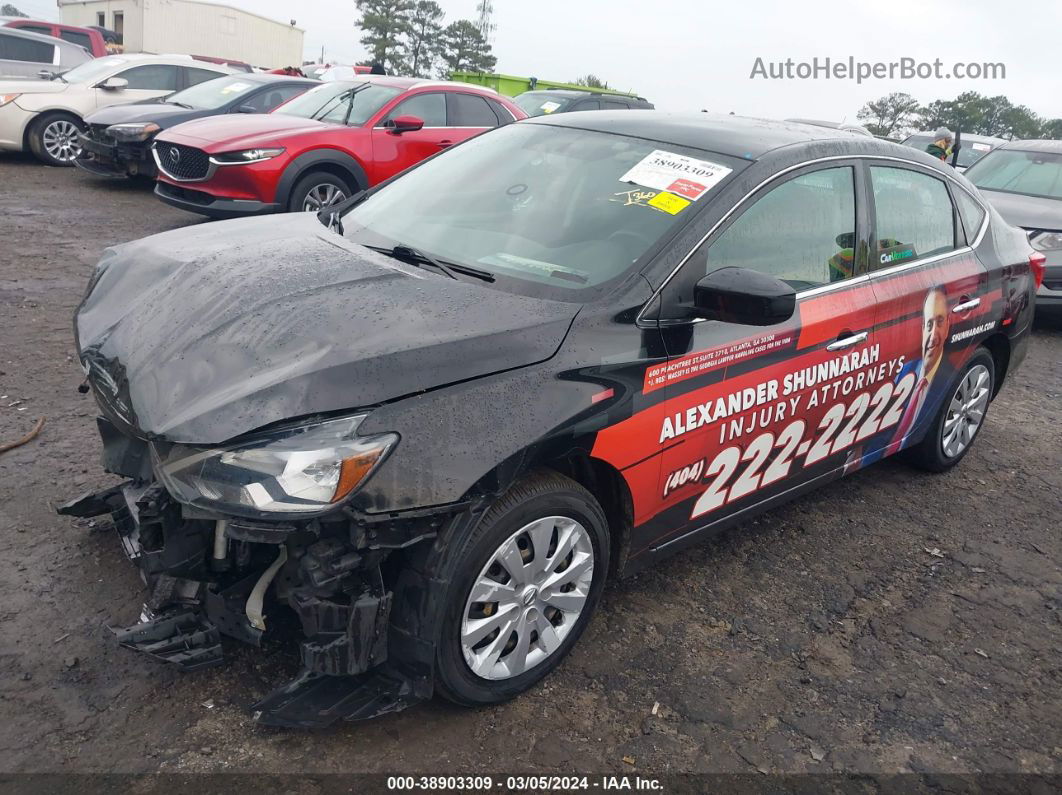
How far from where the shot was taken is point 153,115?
10.2 m

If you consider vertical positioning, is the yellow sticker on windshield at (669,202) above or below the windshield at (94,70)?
above

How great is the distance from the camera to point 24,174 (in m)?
11.1

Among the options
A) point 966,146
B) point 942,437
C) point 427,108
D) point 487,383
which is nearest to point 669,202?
point 487,383

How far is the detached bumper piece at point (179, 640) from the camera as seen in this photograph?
2.45 m

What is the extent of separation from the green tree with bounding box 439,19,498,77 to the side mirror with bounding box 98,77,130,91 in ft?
171

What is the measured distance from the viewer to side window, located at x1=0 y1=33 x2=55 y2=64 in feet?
45.8

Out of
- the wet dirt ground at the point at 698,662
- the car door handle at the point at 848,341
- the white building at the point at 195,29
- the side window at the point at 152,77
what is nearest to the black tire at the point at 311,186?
the wet dirt ground at the point at 698,662

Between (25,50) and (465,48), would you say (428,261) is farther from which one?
(465,48)

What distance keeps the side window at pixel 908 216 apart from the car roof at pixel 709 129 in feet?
0.64

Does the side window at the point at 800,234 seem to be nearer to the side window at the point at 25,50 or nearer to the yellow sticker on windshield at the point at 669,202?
the yellow sticker on windshield at the point at 669,202

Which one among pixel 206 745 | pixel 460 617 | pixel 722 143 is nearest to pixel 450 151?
pixel 722 143

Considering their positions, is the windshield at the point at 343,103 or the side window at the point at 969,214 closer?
the side window at the point at 969,214

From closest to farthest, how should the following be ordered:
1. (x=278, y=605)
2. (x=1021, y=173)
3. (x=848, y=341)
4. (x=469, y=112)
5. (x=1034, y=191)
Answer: (x=278, y=605) < (x=848, y=341) < (x=1034, y=191) < (x=1021, y=173) < (x=469, y=112)

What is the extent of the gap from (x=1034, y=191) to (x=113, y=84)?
1102cm
